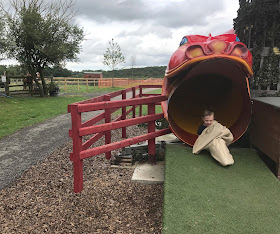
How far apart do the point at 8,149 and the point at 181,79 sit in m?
4.15

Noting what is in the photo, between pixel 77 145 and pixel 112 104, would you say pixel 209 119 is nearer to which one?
pixel 112 104

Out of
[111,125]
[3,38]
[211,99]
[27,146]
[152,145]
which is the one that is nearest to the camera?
[111,125]

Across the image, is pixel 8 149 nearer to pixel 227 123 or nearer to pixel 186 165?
pixel 186 165

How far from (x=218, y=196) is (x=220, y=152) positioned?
81 centimetres

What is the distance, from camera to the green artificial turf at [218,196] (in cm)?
224

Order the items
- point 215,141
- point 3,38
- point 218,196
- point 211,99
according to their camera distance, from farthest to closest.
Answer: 1. point 3,38
2. point 211,99
3. point 215,141
4. point 218,196

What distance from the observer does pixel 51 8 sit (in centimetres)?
1669

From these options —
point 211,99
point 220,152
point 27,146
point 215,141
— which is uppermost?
point 211,99

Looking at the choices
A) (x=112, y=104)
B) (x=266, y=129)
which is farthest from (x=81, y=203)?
(x=266, y=129)

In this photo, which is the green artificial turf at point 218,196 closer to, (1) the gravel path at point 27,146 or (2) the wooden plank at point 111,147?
(2) the wooden plank at point 111,147

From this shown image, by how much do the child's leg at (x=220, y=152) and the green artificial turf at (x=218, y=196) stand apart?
Answer: 76 mm

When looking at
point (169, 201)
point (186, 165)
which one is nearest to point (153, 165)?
point (186, 165)

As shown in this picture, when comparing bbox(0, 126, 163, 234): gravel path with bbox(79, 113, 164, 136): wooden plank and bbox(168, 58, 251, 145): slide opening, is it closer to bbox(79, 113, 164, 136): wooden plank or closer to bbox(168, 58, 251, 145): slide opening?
bbox(79, 113, 164, 136): wooden plank

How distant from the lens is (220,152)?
3.35m
